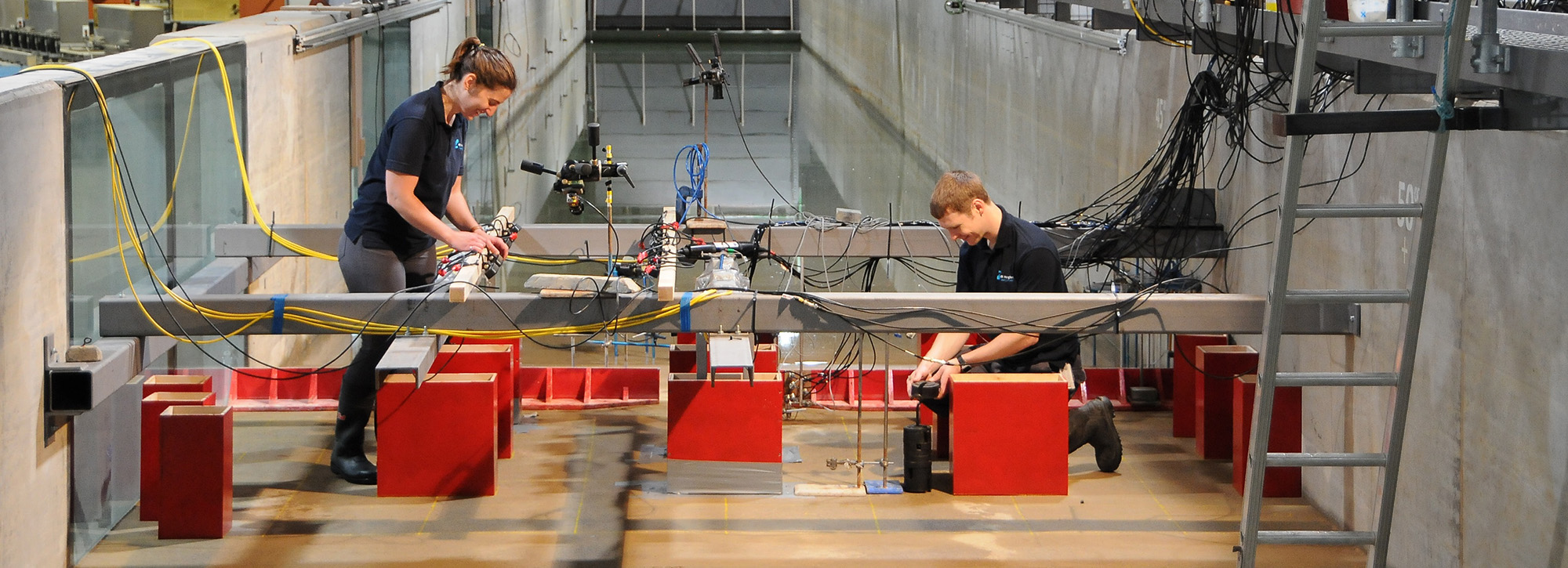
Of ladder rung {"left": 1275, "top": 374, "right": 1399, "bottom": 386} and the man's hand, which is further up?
ladder rung {"left": 1275, "top": 374, "right": 1399, "bottom": 386}

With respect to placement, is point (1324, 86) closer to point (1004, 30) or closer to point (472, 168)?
point (1004, 30)

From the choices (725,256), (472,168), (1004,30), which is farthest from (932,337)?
(472,168)

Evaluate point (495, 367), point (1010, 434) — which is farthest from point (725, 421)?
point (495, 367)

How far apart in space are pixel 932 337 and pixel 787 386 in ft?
A: 2.13

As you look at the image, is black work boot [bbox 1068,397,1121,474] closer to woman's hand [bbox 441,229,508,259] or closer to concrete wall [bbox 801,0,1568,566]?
concrete wall [bbox 801,0,1568,566]

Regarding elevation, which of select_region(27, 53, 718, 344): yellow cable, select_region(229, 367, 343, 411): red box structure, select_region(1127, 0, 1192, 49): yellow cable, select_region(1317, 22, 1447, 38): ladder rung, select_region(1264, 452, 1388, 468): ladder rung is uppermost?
select_region(1127, 0, 1192, 49): yellow cable

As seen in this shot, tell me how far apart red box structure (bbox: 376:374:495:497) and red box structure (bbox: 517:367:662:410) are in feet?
3.88

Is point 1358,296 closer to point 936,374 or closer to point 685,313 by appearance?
point 936,374

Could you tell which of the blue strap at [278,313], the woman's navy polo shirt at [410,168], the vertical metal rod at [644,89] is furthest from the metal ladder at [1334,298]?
the vertical metal rod at [644,89]

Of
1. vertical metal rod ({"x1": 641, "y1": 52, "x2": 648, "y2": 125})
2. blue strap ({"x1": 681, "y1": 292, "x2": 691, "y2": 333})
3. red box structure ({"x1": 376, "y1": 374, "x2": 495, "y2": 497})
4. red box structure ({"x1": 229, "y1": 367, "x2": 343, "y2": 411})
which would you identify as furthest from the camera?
vertical metal rod ({"x1": 641, "y1": 52, "x2": 648, "y2": 125})

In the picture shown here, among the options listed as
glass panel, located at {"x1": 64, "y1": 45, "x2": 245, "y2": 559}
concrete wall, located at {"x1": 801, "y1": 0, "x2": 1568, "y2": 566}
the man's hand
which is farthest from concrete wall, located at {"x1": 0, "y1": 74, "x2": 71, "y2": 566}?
concrete wall, located at {"x1": 801, "y1": 0, "x2": 1568, "y2": 566}

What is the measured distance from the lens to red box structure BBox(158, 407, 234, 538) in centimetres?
406

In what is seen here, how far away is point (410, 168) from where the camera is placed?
13.8 feet

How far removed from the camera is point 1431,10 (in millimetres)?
3227
